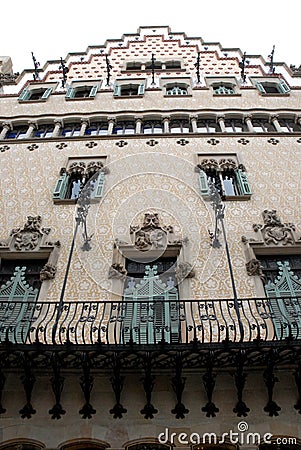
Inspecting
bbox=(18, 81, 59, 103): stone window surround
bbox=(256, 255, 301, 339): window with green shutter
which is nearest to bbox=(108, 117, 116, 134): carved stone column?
bbox=(18, 81, 59, 103): stone window surround

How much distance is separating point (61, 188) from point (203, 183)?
4164mm

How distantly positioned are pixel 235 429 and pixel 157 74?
15740 millimetres

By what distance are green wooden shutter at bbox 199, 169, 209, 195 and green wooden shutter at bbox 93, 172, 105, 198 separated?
2.90 metres

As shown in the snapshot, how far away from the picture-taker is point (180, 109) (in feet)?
48.5

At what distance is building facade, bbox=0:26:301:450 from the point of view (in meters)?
6.42

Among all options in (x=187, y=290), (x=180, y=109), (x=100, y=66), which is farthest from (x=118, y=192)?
(x=100, y=66)

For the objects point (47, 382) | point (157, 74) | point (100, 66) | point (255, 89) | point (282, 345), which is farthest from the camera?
point (100, 66)

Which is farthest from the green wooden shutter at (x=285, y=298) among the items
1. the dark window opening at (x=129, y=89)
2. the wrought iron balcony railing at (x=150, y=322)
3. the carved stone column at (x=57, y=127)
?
the dark window opening at (x=129, y=89)

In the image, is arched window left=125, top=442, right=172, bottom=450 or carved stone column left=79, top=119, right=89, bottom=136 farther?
carved stone column left=79, top=119, right=89, bottom=136

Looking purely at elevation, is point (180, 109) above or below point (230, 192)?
above

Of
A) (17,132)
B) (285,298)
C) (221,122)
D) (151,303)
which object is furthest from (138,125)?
(285,298)

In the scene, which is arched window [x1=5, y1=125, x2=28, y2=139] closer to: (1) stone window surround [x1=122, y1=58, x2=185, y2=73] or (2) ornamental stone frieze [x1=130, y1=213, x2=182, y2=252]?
(1) stone window surround [x1=122, y1=58, x2=185, y2=73]

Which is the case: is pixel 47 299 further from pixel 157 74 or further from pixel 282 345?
pixel 157 74

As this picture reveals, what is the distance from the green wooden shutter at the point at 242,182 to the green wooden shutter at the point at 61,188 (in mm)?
5155
